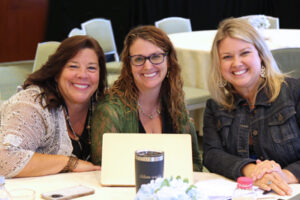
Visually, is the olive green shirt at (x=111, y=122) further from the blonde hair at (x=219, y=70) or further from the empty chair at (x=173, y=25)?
the empty chair at (x=173, y=25)

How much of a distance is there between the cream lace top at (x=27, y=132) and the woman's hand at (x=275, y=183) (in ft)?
3.19

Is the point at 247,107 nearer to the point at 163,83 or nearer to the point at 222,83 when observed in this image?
the point at 222,83

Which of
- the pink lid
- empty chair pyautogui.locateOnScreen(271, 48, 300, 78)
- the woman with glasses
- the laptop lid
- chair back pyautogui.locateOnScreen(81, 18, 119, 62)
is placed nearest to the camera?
the pink lid

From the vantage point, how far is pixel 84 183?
6.18 ft

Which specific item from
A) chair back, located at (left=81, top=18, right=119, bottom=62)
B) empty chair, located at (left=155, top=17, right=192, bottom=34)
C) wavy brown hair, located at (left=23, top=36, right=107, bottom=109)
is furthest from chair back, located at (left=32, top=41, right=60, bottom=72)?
empty chair, located at (left=155, top=17, right=192, bottom=34)

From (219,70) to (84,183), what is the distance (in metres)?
0.90

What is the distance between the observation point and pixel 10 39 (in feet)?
22.7

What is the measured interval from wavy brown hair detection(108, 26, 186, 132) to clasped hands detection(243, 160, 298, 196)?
633mm

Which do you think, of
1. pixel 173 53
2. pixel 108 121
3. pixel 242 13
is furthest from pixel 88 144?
pixel 242 13

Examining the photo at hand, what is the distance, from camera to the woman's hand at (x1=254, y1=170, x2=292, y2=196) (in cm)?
176

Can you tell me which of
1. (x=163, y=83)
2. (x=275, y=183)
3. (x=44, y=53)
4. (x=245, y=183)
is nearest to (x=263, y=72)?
(x=163, y=83)

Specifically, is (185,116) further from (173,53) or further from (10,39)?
(10,39)

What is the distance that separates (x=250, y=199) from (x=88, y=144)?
1.11 metres

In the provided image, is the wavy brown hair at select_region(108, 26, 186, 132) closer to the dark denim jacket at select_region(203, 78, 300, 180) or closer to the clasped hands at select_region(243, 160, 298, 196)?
the dark denim jacket at select_region(203, 78, 300, 180)
